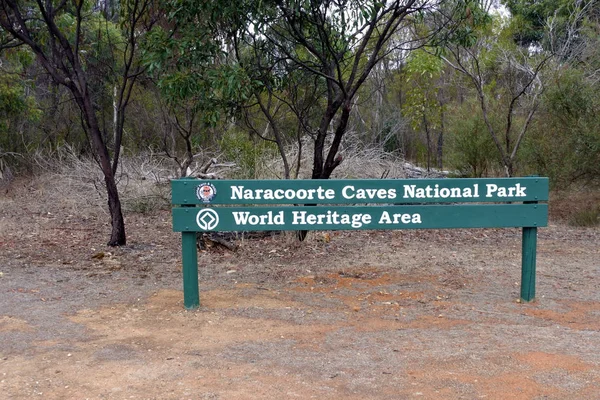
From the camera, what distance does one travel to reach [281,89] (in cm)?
1063

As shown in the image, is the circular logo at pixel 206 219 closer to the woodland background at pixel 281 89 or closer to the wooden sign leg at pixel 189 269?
the wooden sign leg at pixel 189 269

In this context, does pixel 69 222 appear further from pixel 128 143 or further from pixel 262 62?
pixel 128 143

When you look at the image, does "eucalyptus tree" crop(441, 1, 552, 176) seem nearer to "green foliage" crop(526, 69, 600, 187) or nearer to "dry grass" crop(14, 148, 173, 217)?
"green foliage" crop(526, 69, 600, 187)

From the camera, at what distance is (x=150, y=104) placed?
2097cm

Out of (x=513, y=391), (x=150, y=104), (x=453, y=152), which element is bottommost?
(x=513, y=391)

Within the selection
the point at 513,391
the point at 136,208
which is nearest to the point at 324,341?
the point at 513,391

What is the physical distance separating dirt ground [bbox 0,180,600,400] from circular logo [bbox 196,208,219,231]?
0.86 m

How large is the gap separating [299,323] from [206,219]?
53.5 inches

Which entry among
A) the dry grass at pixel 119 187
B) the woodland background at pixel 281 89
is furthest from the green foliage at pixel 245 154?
the dry grass at pixel 119 187

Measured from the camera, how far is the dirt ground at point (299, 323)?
182 inches

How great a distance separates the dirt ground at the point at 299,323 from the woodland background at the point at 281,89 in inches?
74.5

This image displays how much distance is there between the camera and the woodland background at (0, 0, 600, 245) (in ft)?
30.7

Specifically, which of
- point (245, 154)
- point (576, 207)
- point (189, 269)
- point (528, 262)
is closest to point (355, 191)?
point (189, 269)

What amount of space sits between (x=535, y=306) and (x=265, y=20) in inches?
219
